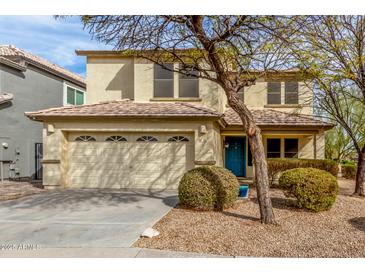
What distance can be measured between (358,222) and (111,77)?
12846 millimetres

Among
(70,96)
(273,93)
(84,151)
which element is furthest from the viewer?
(70,96)

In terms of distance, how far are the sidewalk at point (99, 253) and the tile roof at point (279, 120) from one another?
10.5 m

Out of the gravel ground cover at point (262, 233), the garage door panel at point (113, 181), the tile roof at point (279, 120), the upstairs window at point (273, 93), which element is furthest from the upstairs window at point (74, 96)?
the gravel ground cover at point (262, 233)

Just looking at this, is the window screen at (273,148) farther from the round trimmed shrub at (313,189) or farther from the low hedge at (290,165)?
the round trimmed shrub at (313,189)

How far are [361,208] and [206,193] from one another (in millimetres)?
4892

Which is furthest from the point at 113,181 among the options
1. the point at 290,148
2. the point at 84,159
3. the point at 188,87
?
the point at 290,148

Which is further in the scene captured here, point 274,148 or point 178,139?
point 274,148

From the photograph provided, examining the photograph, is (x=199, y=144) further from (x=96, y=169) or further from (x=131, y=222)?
(x=131, y=222)

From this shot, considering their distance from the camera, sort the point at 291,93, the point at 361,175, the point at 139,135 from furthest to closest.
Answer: the point at 291,93, the point at 139,135, the point at 361,175

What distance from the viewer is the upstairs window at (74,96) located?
19.9m

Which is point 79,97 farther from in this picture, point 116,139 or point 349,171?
point 349,171

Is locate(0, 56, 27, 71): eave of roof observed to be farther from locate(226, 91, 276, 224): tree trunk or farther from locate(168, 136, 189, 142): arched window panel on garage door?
locate(226, 91, 276, 224): tree trunk

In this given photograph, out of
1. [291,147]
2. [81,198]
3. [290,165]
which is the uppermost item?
[291,147]

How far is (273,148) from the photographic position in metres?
16.7
